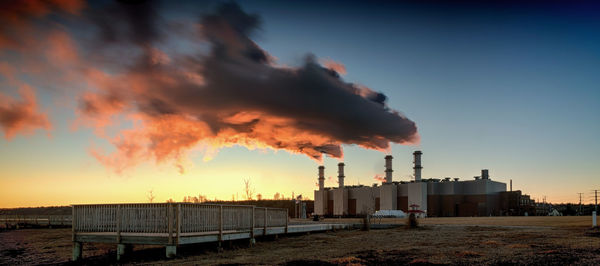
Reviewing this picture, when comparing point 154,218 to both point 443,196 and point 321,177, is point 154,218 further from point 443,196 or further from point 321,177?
point 321,177

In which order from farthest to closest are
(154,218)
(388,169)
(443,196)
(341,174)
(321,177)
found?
(321,177) → (341,174) → (388,169) → (443,196) → (154,218)

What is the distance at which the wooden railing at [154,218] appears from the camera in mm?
17844

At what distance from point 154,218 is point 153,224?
249 mm

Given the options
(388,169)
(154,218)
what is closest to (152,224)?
(154,218)

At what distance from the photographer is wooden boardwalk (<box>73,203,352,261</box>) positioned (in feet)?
58.1

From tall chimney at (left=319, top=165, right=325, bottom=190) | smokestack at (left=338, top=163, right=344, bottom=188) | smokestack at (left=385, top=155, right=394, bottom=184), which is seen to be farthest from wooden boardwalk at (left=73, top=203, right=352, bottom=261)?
tall chimney at (left=319, top=165, right=325, bottom=190)

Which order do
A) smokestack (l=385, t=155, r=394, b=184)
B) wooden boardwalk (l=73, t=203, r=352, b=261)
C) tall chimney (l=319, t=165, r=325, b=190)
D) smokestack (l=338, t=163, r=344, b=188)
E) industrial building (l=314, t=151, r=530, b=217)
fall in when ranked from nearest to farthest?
wooden boardwalk (l=73, t=203, r=352, b=261) < industrial building (l=314, t=151, r=530, b=217) < smokestack (l=385, t=155, r=394, b=184) < smokestack (l=338, t=163, r=344, b=188) < tall chimney (l=319, t=165, r=325, b=190)

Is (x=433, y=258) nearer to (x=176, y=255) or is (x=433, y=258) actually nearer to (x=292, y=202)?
(x=176, y=255)

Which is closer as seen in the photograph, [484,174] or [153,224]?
[153,224]

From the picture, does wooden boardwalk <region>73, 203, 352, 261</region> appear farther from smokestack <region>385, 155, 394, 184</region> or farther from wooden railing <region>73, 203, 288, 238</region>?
smokestack <region>385, 155, 394, 184</region>

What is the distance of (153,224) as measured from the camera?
18.2m

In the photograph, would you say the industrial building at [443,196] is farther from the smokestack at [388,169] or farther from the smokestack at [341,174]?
the smokestack at [341,174]

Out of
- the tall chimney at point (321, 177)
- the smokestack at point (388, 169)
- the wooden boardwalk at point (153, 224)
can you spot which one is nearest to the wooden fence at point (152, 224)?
the wooden boardwalk at point (153, 224)

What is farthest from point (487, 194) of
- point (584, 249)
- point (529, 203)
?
point (584, 249)
